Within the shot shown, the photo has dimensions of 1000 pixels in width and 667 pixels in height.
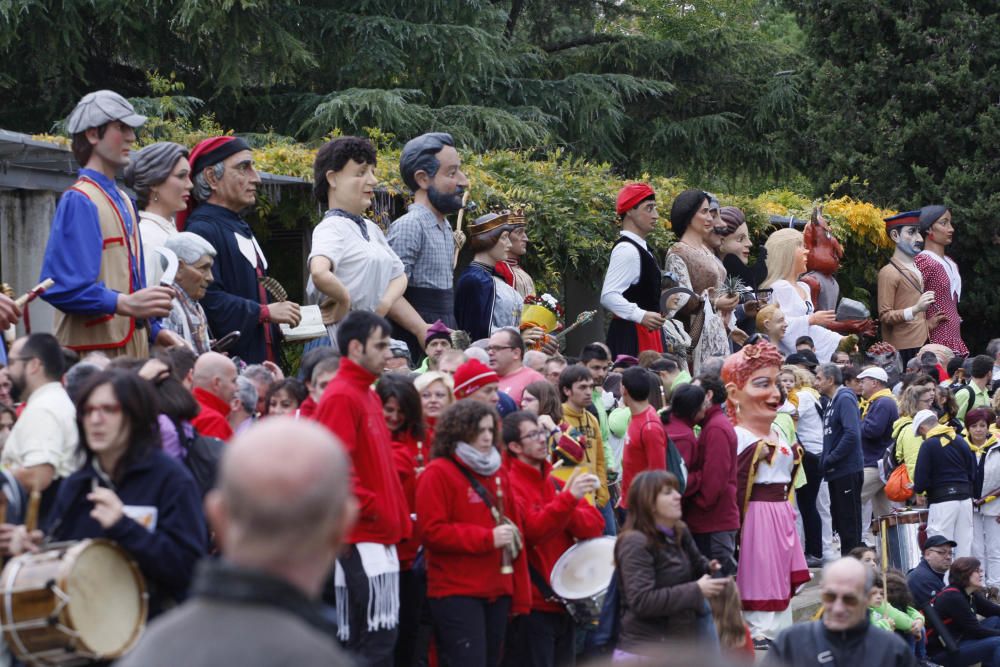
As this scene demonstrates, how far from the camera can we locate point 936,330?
18.2 metres

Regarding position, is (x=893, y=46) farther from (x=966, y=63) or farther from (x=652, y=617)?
(x=652, y=617)

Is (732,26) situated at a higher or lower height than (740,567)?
higher

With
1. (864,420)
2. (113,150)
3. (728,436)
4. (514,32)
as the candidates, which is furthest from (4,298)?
(514,32)

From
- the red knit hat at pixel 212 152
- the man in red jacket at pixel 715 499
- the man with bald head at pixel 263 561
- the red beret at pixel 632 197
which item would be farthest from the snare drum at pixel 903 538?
the man with bald head at pixel 263 561

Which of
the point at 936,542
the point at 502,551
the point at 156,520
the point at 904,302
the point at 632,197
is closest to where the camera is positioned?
the point at 156,520

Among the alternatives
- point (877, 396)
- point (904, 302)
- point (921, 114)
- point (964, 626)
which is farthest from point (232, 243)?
point (921, 114)

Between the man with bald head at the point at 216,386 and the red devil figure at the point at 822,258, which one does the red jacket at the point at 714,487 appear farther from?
the red devil figure at the point at 822,258

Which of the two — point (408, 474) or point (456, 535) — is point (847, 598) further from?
point (408, 474)

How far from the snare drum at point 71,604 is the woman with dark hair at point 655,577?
3378mm

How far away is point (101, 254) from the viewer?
7016 millimetres

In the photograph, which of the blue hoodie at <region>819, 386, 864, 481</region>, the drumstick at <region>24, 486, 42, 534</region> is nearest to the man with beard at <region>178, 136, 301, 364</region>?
the drumstick at <region>24, 486, 42, 534</region>

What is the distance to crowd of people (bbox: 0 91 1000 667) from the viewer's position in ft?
15.7

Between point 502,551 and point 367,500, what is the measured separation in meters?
0.93

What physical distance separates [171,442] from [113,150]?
6.13 ft
